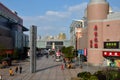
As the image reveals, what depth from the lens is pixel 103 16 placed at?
286 feet

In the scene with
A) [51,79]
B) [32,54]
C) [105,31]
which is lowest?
[51,79]

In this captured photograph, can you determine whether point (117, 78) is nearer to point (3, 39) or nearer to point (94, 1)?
point (94, 1)

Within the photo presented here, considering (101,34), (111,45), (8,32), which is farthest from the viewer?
(8,32)

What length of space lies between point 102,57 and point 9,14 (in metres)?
66.4

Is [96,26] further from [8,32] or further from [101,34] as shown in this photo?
[8,32]

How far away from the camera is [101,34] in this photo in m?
86.9

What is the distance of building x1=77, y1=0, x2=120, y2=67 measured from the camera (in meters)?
84.0

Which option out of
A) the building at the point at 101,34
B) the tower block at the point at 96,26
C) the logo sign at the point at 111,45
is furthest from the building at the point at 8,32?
the logo sign at the point at 111,45

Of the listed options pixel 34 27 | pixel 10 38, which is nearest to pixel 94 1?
pixel 34 27

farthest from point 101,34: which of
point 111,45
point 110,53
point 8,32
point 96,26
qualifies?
point 8,32

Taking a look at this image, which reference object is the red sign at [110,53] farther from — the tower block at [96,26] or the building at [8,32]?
the building at [8,32]

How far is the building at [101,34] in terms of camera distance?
276 feet

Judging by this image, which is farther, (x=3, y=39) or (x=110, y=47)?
(x=3, y=39)

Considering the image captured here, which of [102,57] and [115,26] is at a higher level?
[115,26]
